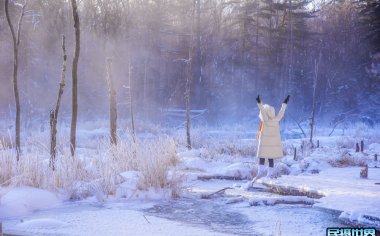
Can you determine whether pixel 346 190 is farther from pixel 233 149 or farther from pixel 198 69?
pixel 198 69

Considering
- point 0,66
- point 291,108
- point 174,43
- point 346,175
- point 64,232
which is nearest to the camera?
point 64,232

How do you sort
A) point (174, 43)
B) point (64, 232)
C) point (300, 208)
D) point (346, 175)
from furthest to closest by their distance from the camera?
1. point (174, 43)
2. point (346, 175)
3. point (300, 208)
4. point (64, 232)

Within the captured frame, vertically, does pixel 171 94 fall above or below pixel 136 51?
below

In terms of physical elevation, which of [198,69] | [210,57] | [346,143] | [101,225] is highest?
[210,57]

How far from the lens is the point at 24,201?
6.24 meters

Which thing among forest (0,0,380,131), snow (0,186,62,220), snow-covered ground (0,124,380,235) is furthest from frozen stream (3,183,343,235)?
forest (0,0,380,131)

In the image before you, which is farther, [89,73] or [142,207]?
[89,73]

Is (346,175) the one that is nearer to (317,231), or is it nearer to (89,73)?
(317,231)

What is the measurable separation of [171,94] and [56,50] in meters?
8.73

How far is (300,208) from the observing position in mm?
6188

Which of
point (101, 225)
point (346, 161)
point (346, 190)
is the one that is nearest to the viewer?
point (101, 225)

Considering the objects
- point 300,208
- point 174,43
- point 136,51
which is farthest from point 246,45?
point 300,208

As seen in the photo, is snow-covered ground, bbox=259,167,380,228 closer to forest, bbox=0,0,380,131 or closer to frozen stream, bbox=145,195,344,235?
frozen stream, bbox=145,195,344,235

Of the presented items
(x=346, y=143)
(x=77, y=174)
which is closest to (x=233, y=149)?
(x=346, y=143)
